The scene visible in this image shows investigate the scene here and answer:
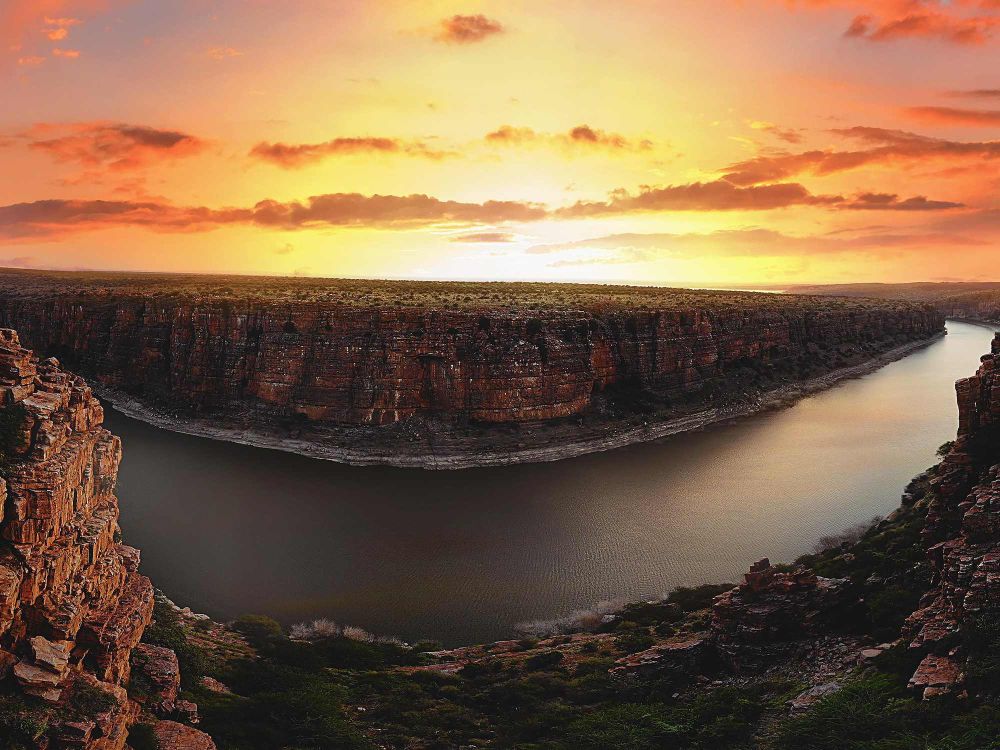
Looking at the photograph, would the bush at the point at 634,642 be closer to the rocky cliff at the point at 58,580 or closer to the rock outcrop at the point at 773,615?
the rock outcrop at the point at 773,615

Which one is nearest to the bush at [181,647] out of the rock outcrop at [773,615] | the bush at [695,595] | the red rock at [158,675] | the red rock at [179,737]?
the red rock at [158,675]

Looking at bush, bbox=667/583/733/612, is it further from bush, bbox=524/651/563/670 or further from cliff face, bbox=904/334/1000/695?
cliff face, bbox=904/334/1000/695

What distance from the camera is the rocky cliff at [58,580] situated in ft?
33.9

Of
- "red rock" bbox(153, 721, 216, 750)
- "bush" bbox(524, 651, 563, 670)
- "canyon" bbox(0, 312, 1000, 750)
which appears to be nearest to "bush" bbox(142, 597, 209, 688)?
"canyon" bbox(0, 312, 1000, 750)

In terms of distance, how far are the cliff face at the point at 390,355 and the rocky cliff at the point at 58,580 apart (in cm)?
3596

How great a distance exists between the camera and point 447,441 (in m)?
49.2

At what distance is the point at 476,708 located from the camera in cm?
1850

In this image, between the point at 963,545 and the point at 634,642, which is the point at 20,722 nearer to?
the point at 634,642

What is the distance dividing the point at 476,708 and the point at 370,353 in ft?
122

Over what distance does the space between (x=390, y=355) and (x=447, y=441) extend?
8697mm

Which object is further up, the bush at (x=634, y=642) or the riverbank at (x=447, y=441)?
the riverbank at (x=447, y=441)

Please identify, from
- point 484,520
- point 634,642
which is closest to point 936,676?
point 634,642

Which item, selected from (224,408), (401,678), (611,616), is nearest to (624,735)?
(401,678)

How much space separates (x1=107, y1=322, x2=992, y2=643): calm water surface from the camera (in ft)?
89.4
